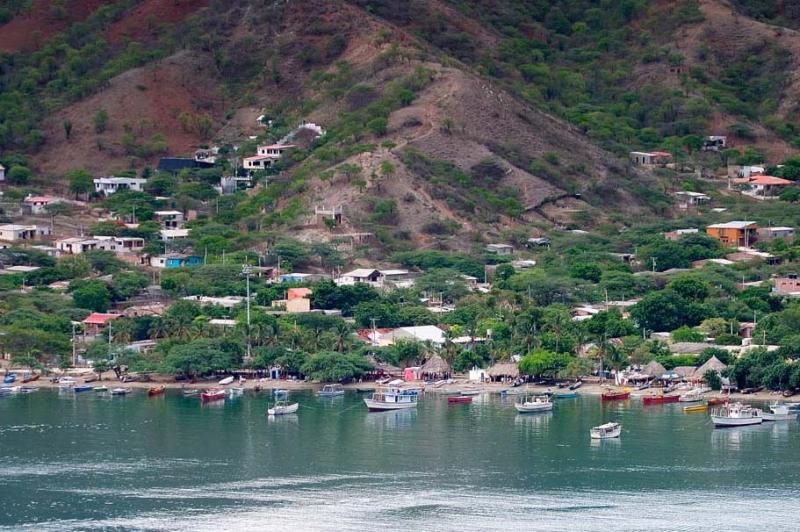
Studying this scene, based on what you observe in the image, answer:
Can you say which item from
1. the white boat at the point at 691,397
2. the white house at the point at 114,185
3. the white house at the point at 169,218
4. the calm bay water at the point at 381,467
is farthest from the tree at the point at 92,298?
the white boat at the point at 691,397

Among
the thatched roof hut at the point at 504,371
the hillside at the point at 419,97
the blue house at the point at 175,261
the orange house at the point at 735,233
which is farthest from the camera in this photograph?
the hillside at the point at 419,97

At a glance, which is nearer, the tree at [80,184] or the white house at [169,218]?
the white house at [169,218]

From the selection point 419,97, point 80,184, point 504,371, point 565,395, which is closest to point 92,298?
point 504,371

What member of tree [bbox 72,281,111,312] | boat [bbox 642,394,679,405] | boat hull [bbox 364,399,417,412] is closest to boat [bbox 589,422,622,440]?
boat [bbox 642,394,679,405]

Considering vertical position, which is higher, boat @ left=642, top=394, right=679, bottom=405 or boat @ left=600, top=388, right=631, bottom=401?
boat @ left=600, top=388, right=631, bottom=401

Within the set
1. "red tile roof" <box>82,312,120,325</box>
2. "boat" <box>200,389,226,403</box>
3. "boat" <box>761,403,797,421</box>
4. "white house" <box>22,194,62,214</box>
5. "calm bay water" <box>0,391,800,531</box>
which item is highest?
"white house" <box>22,194,62,214</box>

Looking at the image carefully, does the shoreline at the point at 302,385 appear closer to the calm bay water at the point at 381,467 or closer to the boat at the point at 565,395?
the boat at the point at 565,395

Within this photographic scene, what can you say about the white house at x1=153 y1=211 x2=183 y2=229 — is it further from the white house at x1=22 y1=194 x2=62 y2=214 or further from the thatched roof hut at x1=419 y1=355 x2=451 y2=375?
the thatched roof hut at x1=419 y1=355 x2=451 y2=375
